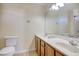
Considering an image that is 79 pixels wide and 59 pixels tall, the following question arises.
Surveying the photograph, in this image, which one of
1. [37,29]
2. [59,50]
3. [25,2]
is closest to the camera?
[59,50]

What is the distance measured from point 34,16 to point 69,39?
0.69 meters

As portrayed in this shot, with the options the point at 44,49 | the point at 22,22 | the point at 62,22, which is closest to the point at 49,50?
the point at 44,49

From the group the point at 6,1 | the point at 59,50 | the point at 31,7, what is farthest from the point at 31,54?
the point at 6,1

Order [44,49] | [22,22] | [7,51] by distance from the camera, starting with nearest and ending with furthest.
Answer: [7,51] → [22,22] → [44,49]

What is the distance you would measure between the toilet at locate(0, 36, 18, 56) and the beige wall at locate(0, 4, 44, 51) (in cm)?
6

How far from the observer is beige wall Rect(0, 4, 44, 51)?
5.56ft

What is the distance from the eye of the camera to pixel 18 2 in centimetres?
164

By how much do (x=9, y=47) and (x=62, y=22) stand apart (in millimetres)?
929

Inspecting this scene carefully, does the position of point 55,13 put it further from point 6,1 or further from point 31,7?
point 6,1

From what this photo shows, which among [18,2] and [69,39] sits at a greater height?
[18,2]

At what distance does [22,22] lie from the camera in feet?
5.92

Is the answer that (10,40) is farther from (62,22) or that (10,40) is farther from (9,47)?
(62,22)

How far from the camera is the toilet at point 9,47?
66.1 inches

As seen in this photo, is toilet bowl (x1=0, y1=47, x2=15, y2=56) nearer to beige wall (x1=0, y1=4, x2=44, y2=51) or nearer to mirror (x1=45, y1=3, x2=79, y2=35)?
beige wall (x1=0, y1=4, x2=44, y2=51)
